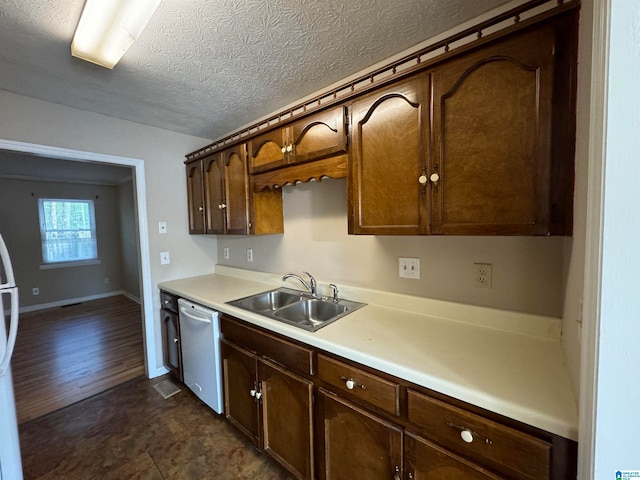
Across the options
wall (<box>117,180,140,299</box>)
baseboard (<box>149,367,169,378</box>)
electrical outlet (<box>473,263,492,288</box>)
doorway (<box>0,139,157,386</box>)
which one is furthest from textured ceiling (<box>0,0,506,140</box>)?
wall (<box>117,180,140,299</box>)

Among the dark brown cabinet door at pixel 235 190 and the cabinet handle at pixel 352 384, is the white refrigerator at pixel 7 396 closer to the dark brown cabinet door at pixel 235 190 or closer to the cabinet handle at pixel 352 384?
the dark brown cabinet door at pixel 235 190

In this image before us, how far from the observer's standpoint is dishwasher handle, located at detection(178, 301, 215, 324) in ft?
5.91

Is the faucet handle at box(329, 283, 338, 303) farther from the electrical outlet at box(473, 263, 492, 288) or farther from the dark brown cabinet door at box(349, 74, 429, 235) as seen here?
the electrical outlet at box(473, 263, 492, 288)

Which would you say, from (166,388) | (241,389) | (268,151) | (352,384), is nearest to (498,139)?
(352,384)

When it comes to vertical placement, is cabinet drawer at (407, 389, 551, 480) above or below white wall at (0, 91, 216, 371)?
below

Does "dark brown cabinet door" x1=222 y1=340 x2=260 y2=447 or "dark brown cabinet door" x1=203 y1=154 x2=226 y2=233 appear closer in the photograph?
"dark brown cabinet door" x1=222 y1=340 x2=260 y2=447

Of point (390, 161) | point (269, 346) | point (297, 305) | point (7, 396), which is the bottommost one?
point (7, 396)

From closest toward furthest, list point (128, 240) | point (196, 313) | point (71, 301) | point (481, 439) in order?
point (481, 439) < point (196, 313) < point (71, 301) < point (128, 240)

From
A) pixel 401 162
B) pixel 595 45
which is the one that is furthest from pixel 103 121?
pixel 595 45

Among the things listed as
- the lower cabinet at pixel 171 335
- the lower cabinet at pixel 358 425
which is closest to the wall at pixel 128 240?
the lower cabinet at pixel 171 335

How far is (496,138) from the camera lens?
95 centimetres

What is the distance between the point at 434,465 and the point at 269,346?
2.86ft

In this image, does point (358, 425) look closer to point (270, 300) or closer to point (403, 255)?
point (403, 255)

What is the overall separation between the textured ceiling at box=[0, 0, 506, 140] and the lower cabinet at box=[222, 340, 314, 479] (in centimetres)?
169
